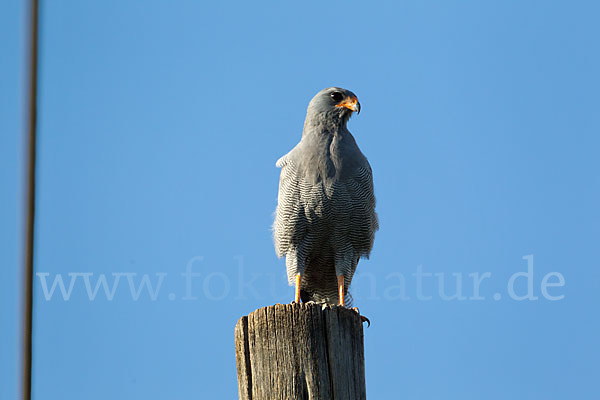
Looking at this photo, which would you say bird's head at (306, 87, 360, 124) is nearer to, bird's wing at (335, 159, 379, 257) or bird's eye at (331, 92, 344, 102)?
bird's eye at (331, 92, 344, 102)

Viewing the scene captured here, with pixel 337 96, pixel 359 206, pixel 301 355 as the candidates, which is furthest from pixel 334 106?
pixel 301 355

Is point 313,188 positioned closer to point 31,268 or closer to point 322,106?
point 322,106

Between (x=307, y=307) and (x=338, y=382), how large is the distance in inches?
19.2

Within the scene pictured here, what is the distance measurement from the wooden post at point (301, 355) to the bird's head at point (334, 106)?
14.0 ft

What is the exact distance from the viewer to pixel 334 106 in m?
8.98

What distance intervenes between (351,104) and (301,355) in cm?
468

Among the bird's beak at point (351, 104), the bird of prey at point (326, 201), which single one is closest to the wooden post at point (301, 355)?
the bird of prey at point (326, 201)

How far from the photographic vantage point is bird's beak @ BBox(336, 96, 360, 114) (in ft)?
29.1

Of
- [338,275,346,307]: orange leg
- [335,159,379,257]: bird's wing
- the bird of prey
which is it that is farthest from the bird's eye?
[338,275,346,307]: orange leg

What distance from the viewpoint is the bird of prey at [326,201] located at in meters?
8.23

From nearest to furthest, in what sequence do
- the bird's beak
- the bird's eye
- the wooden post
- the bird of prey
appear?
the wooden post → the bird of prey → the bird's beak → the bird's eye

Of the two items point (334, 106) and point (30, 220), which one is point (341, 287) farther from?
point (30, 220)

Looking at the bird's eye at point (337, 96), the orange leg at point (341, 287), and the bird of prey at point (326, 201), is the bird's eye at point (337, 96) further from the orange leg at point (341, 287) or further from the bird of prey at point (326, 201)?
the orange leg at point (341, 287)

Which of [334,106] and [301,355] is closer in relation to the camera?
[301,355]
